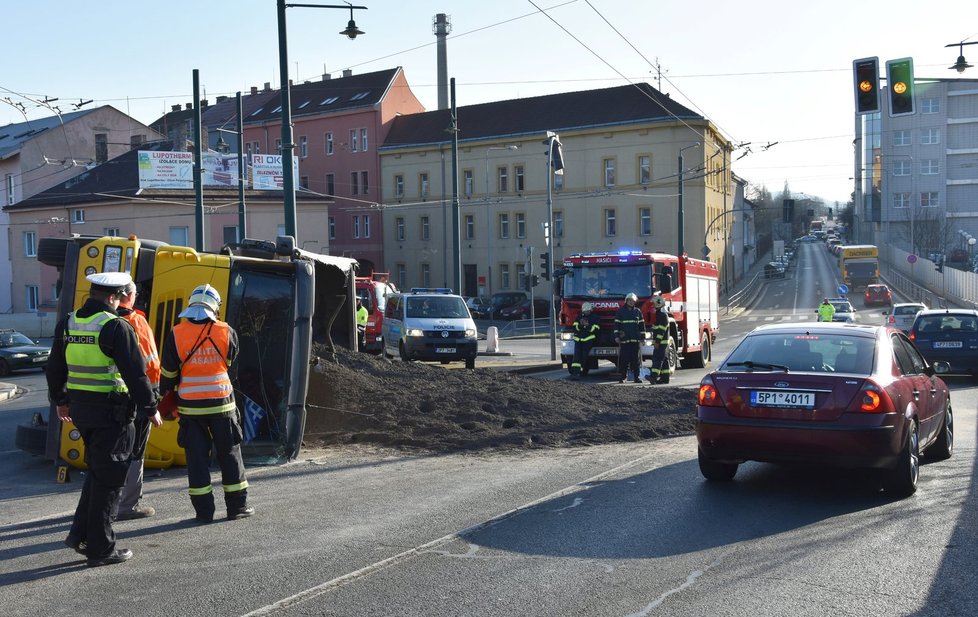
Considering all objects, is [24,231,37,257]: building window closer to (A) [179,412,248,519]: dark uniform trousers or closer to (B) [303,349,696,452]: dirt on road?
(B) [303,349,696,452]: dirt on road

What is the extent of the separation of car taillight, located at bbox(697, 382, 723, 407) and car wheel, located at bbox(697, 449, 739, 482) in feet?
1.64

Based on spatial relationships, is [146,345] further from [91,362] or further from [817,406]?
[817,406]

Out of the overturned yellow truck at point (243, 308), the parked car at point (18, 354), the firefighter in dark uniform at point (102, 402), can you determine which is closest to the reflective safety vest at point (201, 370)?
the firefighter in dark uniform at point (102, 402)

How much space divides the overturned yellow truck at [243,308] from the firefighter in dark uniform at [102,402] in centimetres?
306

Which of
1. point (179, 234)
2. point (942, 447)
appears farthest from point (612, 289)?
point (179, 234)

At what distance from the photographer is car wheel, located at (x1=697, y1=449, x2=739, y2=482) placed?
9.19 metres

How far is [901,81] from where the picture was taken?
18.6 meters

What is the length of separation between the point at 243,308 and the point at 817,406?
18.4 feet

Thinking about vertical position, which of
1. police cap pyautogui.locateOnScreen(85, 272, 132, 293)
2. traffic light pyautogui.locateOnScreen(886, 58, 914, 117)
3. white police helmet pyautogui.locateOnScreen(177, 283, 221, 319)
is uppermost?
traffic light pyautogui.locateOnScreen(886, 58, 914, 117)

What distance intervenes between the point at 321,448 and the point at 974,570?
7.44 metres

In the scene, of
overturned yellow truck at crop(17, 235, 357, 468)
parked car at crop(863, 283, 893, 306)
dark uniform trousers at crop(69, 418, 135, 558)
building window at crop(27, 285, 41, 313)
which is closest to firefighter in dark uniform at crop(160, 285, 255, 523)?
dark uniform trousers at crop(69, 418, 135, 558)

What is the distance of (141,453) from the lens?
7027mm

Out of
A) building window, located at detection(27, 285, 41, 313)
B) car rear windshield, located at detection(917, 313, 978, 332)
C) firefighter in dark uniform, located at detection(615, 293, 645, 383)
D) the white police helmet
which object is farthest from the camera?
building window, located at detection(27, 285, 41, 313)

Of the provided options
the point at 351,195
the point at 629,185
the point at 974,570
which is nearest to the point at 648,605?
the point at 974,570
